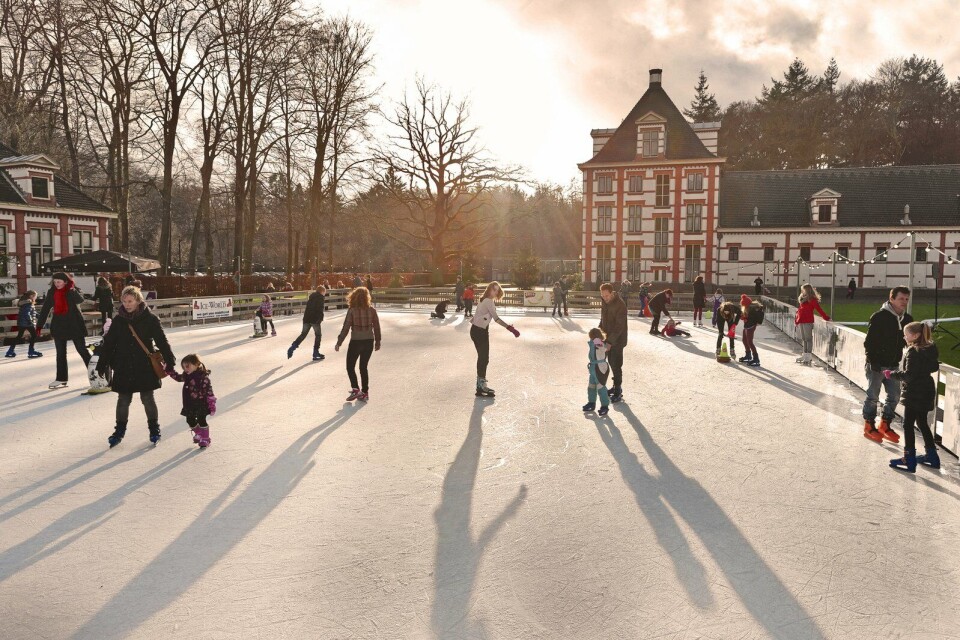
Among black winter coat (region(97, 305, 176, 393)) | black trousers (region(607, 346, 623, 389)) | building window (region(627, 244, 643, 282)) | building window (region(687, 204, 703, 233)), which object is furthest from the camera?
building window (region(627, 244, 643, 282))

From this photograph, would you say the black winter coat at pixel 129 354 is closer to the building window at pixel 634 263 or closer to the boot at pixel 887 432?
the boot at pixel 887 432

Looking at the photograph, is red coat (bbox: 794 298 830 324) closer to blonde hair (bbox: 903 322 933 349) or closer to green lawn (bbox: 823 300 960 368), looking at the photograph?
green lawn (bbox: 823 300 960 368)

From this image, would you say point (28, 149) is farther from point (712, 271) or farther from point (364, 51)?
point (712, 271)

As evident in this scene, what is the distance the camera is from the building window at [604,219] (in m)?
43.5

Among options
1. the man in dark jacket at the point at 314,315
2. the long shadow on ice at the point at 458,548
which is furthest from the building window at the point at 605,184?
the long shadow on ice at the point at 458,548

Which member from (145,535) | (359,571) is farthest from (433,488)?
(145,535)

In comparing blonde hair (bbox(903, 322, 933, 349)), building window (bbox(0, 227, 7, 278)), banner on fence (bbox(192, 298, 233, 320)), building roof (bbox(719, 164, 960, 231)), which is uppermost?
building roof (bbox(719, 164, 960, 231))

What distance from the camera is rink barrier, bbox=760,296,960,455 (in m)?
7.27

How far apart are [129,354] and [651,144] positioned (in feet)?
131

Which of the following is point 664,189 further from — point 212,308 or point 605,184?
point 212,308

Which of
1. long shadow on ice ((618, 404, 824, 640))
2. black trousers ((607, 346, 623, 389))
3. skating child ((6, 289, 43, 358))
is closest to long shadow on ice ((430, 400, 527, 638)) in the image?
long shadow on ice ((618, 404, 824, 640))

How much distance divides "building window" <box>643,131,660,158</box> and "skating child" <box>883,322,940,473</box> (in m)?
37.6

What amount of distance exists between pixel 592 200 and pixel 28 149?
33.2m

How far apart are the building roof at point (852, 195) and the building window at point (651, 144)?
5.37m
